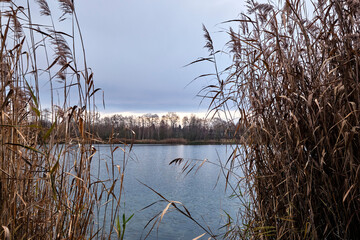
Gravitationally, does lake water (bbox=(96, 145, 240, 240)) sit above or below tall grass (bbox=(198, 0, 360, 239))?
below

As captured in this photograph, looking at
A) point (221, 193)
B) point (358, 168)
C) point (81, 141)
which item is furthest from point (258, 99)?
point (221, 193)

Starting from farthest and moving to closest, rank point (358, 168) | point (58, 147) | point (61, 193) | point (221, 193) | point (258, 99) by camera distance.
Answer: point (221, 193) < point (258, 99) < point (58, 147) < point (61, 193) < point (358, 168)

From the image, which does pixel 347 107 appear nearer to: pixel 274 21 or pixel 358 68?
pixel 358 68

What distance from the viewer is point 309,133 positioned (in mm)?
1911

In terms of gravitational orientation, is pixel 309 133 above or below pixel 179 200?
above

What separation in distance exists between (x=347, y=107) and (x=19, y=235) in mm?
2144

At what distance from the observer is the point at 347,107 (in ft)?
6.03

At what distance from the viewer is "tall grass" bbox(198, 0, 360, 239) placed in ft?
5.94

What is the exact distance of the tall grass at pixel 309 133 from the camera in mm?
1810

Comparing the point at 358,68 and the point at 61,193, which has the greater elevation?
the point at 358,68

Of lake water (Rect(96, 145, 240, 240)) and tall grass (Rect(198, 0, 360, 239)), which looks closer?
tall grass (Rect(198, 0, 360, 239))

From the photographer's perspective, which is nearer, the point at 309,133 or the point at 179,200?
the point at 309,133

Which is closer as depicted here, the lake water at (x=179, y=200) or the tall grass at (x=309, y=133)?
the tall grass at (x=309, y=133)

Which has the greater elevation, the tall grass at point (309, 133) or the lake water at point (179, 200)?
the tall grass at point (309, 133)
